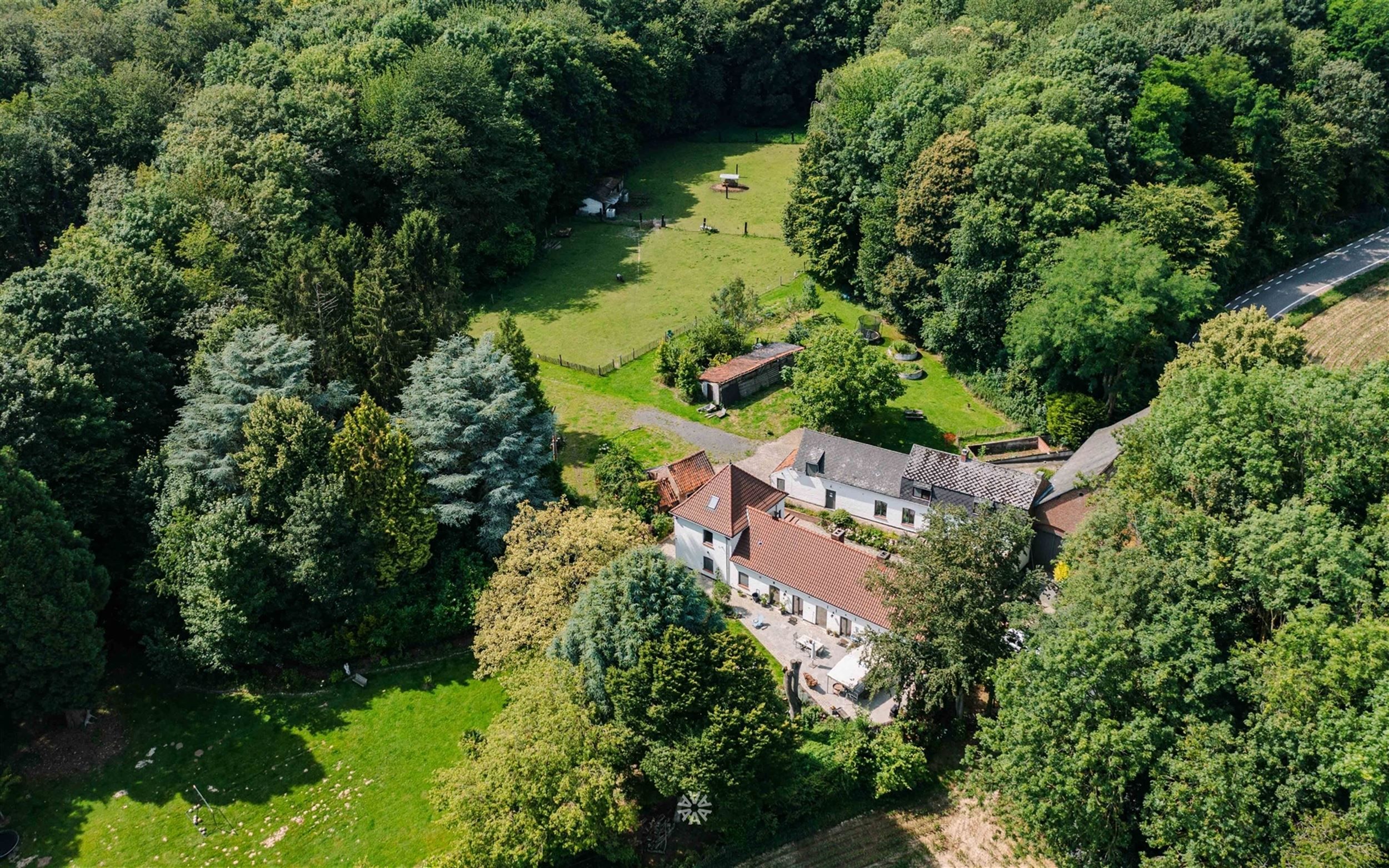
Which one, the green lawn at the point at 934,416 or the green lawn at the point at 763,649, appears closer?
the green lawn at the point at 763,649

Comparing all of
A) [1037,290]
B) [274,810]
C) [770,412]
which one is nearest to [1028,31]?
[1037,290]

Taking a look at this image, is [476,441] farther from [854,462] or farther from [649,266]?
[649,266]

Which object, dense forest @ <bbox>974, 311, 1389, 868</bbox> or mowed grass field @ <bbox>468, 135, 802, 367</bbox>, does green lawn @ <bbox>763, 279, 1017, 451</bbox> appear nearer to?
mowed grass field @ <bbox>468, 135, 802, 367</bbox>

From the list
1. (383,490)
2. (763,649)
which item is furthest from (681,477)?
(383,490)

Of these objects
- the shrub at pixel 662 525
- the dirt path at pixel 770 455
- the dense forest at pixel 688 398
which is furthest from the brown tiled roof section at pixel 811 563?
the dirt path at pixel 770 455

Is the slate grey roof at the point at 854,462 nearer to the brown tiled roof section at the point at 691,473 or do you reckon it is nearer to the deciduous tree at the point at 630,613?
the brown tiled roof section at the point at 691,473

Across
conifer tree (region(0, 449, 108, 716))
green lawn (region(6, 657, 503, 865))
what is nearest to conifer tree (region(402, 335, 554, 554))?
green lawn (region(6, 657, 503, 865))

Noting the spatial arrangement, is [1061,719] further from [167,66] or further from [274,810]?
[167,66]

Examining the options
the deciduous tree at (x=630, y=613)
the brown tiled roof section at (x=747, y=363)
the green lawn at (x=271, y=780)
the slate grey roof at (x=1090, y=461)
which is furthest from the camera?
the brown tiled roof section at (x=747, y=363)
